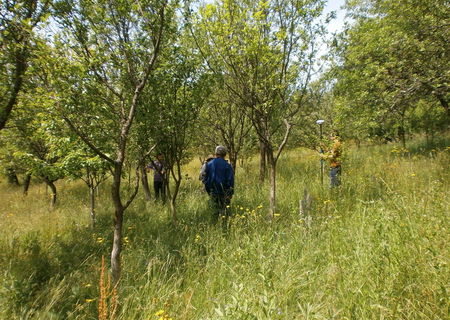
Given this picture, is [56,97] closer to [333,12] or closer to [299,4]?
[299,4]

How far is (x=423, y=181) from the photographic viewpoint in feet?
15.5

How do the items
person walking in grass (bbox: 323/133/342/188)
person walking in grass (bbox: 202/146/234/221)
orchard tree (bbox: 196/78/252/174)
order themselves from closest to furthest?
1. person walking in grass (bbox: 202/146/234/221)
2. person walking in grass (bbox: 323/133/342/188)
3. orchard tree (bbox: 196/78/252/174)

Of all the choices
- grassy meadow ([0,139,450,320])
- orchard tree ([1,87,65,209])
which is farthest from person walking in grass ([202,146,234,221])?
orchard tree ([1,87,65,209])

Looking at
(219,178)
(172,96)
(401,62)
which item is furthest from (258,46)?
(401,62)

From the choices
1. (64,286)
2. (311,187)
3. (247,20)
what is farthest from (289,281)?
(311,187)

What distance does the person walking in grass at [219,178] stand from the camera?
14.8ft

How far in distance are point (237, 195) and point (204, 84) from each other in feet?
11.9

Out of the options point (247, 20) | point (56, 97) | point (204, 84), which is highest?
point (247, 20)

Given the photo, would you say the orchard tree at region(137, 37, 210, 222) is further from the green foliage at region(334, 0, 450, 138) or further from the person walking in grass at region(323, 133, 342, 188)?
the person walking in grass at region(323, 133, 342, 188)

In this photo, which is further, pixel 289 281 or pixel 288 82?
pixel 288 82

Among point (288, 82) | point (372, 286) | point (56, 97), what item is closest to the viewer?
point (372, 286)

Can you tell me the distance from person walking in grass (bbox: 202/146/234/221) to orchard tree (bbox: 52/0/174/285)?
2.15m

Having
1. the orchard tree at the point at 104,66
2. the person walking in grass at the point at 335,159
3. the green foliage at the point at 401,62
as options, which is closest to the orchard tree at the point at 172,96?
the orchard tree at the point at 104,66

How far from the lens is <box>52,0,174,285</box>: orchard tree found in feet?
7.30
